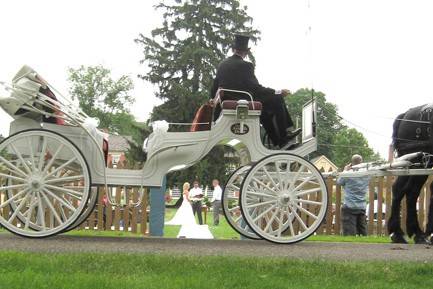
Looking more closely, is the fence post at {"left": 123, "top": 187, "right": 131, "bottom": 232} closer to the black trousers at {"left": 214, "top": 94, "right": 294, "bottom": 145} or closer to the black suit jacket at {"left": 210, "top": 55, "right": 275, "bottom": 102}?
the black trousers at {"left": 214, "top": 94, "right": 294, "bottom": 145}

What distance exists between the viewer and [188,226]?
→ 53.7 ft

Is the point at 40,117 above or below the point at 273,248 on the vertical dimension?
above

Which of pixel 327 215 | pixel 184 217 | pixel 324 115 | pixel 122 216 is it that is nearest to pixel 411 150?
pixel 324 115

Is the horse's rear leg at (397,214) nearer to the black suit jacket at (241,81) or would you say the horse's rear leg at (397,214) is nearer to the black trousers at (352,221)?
the black suit jacket at (241,81)

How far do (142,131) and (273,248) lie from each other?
37308mm

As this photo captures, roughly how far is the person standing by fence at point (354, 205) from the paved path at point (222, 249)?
552 cm

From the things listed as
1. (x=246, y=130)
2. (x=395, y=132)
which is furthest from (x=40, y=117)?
(x=395, y=132)

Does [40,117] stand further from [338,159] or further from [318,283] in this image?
[338,159]

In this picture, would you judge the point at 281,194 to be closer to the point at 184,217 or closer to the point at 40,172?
the point at 40,172

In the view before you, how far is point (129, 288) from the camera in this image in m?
4.43

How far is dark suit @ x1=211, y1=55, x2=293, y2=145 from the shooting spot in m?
7.51

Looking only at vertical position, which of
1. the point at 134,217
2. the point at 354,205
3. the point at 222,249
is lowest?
the point at 222,249

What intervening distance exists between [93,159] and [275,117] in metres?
2.22

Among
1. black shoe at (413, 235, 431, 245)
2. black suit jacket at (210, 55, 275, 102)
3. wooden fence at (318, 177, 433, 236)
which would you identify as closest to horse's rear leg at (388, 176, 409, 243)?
black shoe at (413, 235, 431, 245)
